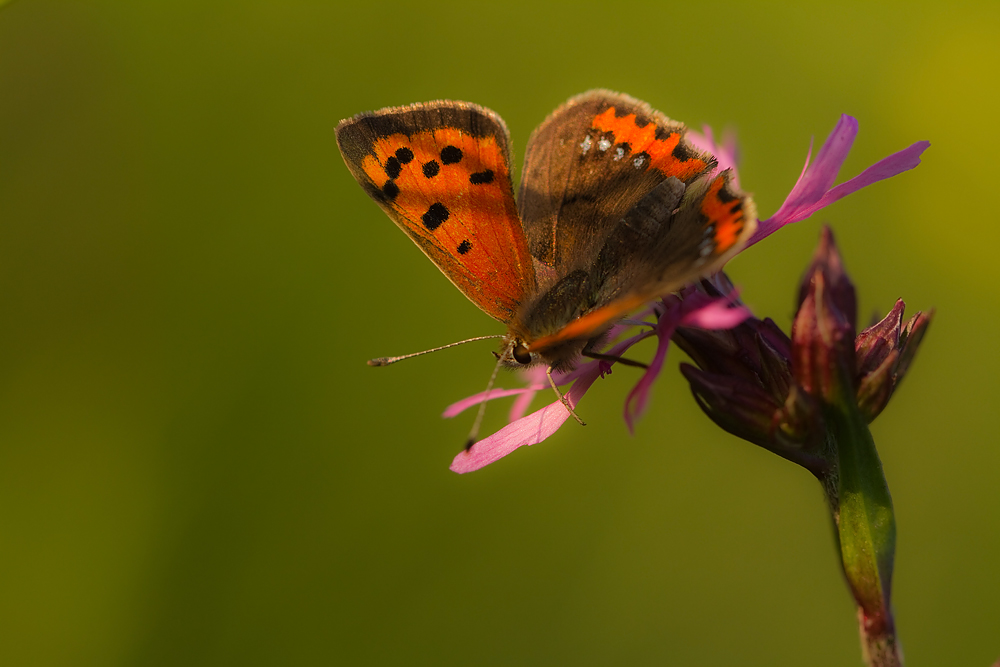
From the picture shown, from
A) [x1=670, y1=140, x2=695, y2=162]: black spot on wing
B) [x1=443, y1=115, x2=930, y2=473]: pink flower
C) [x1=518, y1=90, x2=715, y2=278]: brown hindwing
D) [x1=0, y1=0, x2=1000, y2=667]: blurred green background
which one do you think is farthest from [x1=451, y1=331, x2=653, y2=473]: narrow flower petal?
[x1=0, y1=0, x2=1000, y2=667]: blurred green background

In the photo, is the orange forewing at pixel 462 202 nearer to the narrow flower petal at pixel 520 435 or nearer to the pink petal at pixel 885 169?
the narrow flower petal at pixel 520 435

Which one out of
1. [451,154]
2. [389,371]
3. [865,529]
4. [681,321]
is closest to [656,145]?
[451,154]

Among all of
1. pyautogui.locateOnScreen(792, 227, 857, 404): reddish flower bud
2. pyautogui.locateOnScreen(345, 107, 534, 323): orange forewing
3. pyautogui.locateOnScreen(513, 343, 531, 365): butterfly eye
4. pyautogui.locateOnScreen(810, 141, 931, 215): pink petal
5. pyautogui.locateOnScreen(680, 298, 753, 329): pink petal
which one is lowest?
pyautogui.locateOnScreen(792, 227, 857, 404): reddish flower bud

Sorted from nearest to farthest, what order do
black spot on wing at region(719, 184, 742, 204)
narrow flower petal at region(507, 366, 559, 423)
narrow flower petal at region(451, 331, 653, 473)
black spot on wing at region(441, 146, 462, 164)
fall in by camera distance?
black spot on wing at region(719, 184, 742, 204) → narrow flower petal at region(451, 331, 653, 473) → black spot on wing at region(441, 146, 462, 164) → narrow flower petal at region(507, 366, 559, 423)

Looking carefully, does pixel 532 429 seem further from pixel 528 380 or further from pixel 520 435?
pixel 528 380

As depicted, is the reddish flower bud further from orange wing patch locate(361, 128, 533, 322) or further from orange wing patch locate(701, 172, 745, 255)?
orange wing patch locate(361, 128, 533, 322)
